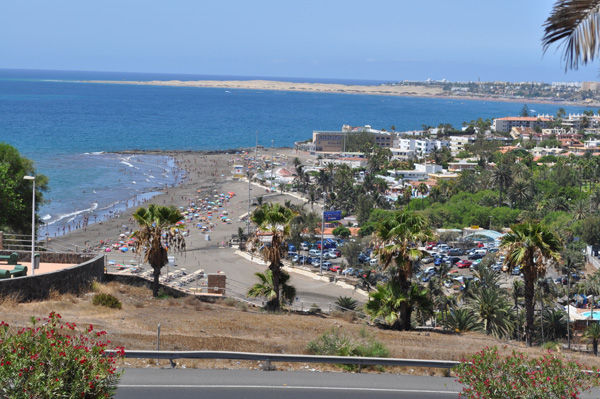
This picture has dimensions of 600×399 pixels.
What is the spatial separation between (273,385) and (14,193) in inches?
939

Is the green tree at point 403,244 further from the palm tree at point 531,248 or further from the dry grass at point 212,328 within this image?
the palm tree at point 531,248

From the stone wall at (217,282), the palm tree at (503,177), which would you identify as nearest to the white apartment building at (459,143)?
the palm tree at (503,177)

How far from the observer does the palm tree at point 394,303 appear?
20406 millimetres

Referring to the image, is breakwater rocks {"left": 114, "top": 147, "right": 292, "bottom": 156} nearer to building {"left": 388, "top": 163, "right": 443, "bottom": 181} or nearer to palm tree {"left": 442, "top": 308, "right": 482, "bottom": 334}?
building {"left": 388, "top": 163, "right": 443, "bottom": 181}

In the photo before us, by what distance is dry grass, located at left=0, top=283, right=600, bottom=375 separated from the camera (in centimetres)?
1365

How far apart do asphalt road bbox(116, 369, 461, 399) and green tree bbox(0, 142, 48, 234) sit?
20763mm

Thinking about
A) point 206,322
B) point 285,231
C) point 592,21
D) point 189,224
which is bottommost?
point 189,224

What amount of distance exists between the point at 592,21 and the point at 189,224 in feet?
207

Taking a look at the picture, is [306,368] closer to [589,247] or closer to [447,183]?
[589,247]

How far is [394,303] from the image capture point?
2031cm

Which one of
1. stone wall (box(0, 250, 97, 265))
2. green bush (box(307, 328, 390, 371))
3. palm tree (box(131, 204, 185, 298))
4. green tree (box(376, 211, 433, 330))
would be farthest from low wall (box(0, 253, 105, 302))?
green tree (box(376, 211, 433, 330))

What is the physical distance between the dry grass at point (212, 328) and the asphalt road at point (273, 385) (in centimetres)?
58

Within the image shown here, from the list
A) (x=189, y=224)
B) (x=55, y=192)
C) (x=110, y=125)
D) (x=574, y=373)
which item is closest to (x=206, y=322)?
(x=574, y=373)

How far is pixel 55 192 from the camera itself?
2995 inches
